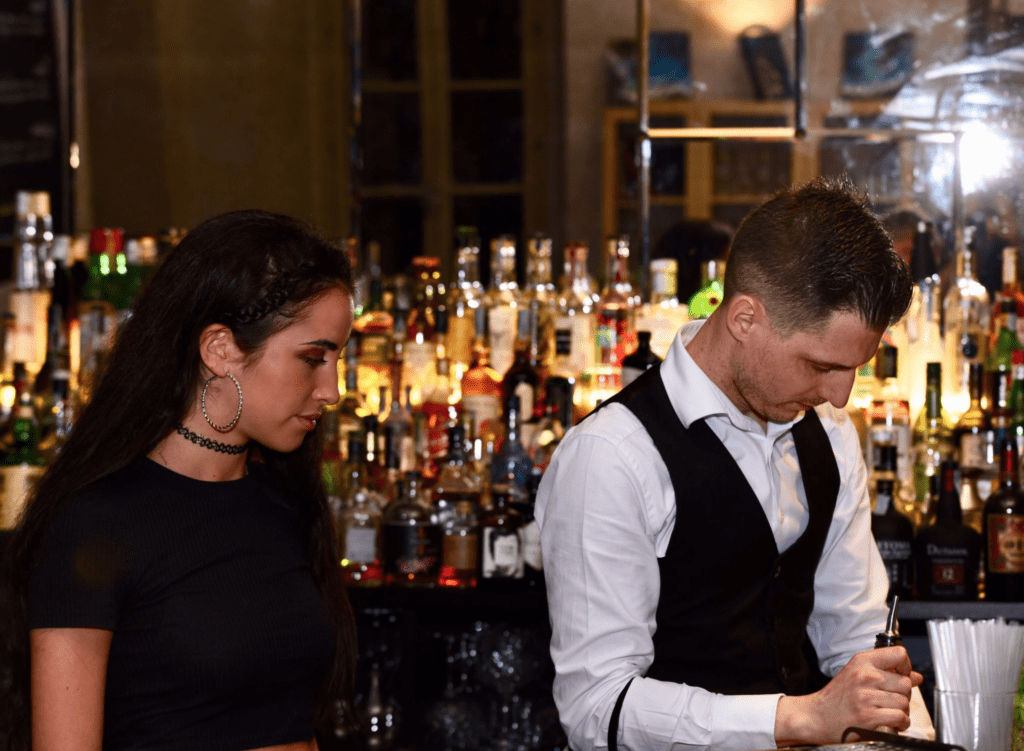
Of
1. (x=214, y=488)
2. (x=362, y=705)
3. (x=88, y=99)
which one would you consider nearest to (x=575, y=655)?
(x=214, y=488)

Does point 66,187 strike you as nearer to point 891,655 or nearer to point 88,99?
point 88,99

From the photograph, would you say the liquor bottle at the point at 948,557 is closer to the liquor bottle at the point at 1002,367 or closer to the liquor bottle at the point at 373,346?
the liquor bottle at the point at 1002,367

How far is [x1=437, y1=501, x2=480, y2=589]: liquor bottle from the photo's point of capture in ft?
8.40

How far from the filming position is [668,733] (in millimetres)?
1415

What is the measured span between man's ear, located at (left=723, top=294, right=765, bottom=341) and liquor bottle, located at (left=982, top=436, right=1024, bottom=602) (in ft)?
3.88

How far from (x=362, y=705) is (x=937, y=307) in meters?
1.65

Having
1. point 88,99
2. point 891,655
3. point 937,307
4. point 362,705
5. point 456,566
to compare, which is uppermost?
point 88,99

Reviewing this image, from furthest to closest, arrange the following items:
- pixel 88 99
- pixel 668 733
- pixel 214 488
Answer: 1. pixel 88 99
2. pixel 214 488
3. pixel 668 733

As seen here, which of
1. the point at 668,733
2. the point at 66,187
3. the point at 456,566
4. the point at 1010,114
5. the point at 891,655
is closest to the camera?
the point at 891,655

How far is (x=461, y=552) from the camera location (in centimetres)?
257

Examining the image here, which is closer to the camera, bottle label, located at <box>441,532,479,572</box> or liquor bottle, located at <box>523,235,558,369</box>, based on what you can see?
bottle label, located at <box>441,532,479,572</box>

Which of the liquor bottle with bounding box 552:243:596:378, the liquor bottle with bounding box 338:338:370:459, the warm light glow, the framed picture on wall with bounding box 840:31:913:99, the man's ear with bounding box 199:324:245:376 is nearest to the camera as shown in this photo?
the man's ear with bounding box 199:324:245:376

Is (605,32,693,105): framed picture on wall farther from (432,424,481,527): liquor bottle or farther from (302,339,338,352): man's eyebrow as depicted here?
(302,339,338,352): man's eyebrow

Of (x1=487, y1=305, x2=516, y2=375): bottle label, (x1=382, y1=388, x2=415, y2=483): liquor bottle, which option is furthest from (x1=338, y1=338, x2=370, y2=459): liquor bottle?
(x1=487, y1=305, x2=516, y2=375): bottle label
